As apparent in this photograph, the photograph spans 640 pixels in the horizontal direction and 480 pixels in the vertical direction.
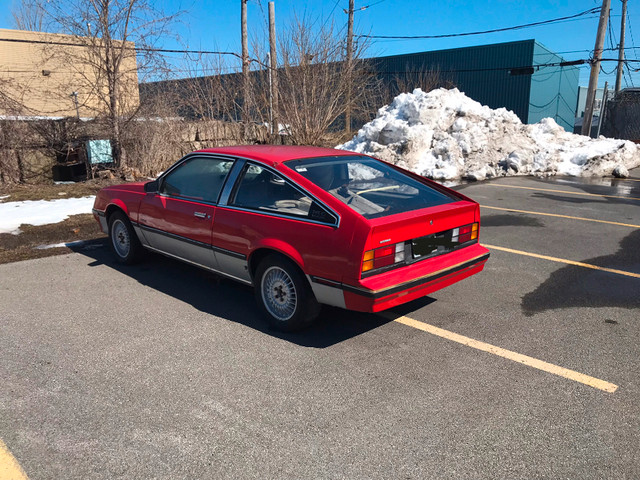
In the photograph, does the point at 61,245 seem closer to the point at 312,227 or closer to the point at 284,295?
the point at 284,295

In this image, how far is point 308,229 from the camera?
3820mm

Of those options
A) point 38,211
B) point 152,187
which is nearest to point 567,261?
point 152,187

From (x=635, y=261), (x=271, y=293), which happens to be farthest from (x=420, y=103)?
(x=271, y=293)

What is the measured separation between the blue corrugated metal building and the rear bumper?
1195 inches

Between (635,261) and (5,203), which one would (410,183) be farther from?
(5,203)

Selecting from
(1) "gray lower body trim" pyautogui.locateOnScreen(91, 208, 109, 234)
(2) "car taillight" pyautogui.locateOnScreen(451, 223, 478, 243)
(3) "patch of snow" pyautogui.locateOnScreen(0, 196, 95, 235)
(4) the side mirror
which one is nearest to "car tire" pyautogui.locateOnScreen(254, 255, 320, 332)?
(2) "car taillight" pyautogui.locateOnScreen(451, 223, 478, 243)

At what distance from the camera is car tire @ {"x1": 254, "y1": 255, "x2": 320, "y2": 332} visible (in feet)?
13.0

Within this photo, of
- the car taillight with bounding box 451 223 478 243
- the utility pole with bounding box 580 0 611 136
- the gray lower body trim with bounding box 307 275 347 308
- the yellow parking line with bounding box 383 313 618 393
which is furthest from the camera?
the utility pole with bounding box 580 0 611 136

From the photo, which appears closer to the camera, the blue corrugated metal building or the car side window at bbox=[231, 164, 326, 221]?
the car side window at bbox=[231, 164, 326, 221]

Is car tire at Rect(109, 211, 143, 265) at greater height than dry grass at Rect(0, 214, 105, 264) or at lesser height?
greater

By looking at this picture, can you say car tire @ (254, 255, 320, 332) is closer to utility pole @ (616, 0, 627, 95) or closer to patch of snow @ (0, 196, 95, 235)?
patch of snow @ (0, 196, 95, 235)

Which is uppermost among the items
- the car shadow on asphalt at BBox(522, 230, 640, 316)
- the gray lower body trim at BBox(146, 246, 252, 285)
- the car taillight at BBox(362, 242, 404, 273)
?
the car taillight at BBox(362, 242, 404, 273)

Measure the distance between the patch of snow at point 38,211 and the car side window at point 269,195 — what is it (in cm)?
477

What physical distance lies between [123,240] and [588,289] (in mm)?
5139
